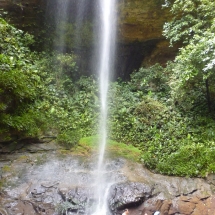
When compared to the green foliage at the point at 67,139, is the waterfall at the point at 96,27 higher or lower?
higher

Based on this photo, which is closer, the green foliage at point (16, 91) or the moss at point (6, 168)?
the moss at point (6, 168)

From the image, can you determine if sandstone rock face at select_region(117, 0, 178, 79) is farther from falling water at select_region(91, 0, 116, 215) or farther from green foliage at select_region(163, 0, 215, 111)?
green foliage at select_region(163, 0, 215, 111)

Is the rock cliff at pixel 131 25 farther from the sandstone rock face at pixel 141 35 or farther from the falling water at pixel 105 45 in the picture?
Answer: the falling water at pixel 105 45

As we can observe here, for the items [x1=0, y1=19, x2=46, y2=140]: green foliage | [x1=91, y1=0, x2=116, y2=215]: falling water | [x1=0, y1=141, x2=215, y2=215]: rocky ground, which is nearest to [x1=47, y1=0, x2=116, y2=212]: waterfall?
[x1=91, y1=0, x2=116, y2=215]: falling water

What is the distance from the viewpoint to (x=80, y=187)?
5.74 meters

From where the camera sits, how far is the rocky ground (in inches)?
209

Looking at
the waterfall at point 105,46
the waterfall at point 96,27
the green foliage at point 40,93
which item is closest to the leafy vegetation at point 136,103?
the green foliage at point 40,93

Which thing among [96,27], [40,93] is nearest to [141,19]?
[96,27]

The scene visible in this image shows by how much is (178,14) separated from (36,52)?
18.7 ft

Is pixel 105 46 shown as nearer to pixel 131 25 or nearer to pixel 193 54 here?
pixel 131 25

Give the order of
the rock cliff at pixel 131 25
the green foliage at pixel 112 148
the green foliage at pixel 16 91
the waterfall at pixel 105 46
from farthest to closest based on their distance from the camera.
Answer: the waterfall at pixel 105 46
the rock cliff at pixel 131 25
the green foliage at pixel 112 148
the green foliage at pixel 16 91

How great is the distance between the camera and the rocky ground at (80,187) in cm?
532

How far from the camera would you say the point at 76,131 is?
770 cm

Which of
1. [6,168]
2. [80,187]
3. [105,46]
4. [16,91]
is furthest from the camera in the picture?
[105,46]
